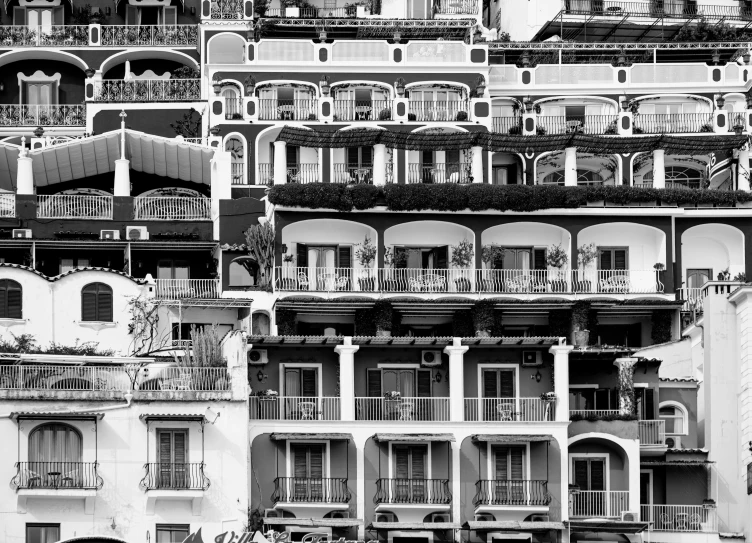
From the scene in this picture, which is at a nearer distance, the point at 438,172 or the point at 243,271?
the point at 243,271

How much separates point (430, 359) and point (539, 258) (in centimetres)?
1330

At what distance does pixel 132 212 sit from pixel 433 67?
50.9ft

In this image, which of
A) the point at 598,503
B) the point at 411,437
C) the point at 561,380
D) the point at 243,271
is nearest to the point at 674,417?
the point at 598,503

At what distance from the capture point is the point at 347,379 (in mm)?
70750

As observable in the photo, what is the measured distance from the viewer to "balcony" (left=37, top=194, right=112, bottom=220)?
83688 mm

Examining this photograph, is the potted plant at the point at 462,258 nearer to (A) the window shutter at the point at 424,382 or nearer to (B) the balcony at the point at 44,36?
(A) the window shutter at the point at 424,382

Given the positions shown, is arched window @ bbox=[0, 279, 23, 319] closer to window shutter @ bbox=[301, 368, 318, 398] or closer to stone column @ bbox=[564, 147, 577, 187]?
window shutter @ bbox=[301, 368, 318, 398]

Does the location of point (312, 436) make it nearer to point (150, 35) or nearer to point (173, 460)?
point (173, 460)

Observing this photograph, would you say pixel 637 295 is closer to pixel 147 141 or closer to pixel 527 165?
pixel 527 165

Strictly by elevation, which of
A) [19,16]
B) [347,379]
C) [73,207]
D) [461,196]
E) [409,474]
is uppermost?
[19,16]

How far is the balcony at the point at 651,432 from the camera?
241ft

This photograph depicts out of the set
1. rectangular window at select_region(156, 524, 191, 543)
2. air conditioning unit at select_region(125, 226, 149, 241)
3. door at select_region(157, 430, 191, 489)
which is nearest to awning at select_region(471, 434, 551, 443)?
door at select_region(157, 430, 191, 489)

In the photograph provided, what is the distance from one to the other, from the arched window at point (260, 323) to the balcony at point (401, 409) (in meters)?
9.32

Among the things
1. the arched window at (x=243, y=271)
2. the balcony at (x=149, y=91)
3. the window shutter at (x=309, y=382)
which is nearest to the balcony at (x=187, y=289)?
the arched window at (x=243, y=271)
